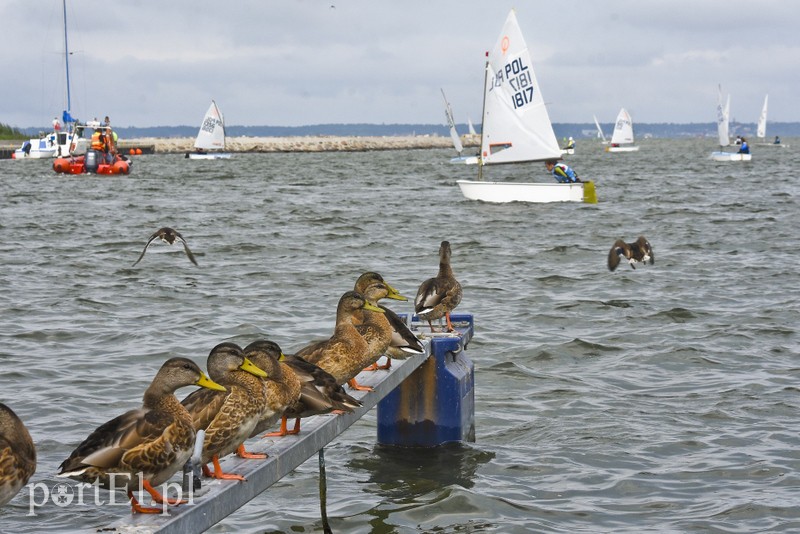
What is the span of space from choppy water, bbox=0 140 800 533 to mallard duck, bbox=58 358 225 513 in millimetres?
2445

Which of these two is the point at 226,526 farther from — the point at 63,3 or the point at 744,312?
the point at 63,3

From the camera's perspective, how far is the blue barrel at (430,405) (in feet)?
30.5

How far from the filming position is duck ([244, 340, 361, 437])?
6465 millimetres

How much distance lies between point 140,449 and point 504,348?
8994 mm

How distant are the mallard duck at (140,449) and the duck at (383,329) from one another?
7.69 ft

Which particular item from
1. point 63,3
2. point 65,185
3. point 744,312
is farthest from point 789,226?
point 63,3

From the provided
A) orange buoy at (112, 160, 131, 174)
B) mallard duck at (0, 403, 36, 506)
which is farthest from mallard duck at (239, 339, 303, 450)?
orange buoy at (112, 160, 131, 174)

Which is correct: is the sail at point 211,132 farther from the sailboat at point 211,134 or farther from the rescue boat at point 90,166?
the rescue boat at point 90,166

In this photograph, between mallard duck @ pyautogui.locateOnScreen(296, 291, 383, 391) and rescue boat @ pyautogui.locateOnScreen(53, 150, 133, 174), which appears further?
rescue boat @ pyautogui.locateOnScreen(53, 150, 133, 174)

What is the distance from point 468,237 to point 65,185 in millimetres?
29508

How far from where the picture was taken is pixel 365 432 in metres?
10.2

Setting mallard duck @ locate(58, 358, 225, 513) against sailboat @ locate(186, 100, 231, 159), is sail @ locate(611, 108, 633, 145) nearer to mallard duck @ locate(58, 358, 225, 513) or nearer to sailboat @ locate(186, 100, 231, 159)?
sailboat @ locate(186, 100, 231, 159)

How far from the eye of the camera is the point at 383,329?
7.86 meters

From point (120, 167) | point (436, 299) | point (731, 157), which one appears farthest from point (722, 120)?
point (436, 299)
